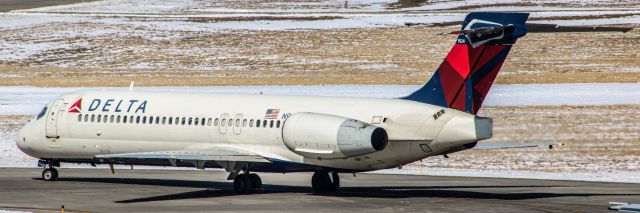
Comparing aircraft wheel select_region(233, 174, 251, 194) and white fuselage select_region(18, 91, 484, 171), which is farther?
aircraft wheel select_region(233, 174, 251, 194)

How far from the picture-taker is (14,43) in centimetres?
9019

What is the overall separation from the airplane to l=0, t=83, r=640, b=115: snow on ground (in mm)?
18499

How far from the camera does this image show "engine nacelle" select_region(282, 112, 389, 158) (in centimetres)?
3441

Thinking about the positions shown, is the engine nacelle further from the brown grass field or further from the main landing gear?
the brown grass field

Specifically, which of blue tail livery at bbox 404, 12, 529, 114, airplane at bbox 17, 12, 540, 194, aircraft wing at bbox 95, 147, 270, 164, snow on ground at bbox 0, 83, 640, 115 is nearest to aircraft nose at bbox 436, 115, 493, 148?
airplane at bbox 17, 12, 540, 194

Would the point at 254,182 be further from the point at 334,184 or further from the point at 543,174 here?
the point at 543,174

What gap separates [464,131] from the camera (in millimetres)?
33844

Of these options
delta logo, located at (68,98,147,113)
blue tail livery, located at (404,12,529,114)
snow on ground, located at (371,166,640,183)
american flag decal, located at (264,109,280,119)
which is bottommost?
snow on ground, located at (371,166,640,183)

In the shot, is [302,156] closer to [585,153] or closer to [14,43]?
[585,153]

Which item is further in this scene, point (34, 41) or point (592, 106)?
point (34, 41)

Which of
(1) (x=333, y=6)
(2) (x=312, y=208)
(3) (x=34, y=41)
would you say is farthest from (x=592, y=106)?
(1) (x=333, y=6)

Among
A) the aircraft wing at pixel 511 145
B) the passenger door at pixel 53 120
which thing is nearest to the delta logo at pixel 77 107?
the passenger door at pixel 53 120

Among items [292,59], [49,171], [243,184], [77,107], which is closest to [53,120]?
[77,107]

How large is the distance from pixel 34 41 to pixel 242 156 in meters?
56.9
